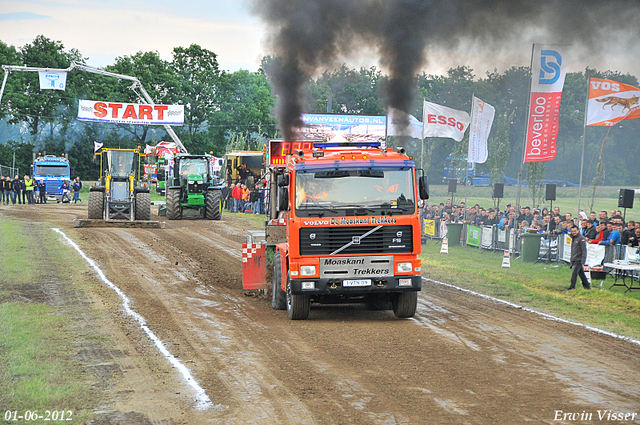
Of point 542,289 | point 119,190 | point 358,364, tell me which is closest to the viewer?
point 358,364

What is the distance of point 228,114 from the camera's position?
72000 millimetres

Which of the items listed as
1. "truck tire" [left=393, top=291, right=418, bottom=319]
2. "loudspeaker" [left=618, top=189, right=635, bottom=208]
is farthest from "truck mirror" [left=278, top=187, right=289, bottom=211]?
"loudspeaker" [left=618, top=189, right=635, bottom=208]

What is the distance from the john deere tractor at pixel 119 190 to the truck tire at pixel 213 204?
133 inches

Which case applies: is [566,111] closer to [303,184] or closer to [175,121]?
[175,121]

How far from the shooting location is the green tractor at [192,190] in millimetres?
30828

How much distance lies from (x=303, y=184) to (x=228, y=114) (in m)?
62.6

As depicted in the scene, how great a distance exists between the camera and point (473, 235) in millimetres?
26016

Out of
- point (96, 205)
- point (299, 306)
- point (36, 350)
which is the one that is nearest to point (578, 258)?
point (299, 306)

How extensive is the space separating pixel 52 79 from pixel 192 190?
47.1ft

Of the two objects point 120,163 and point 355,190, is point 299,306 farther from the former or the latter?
point 120,163

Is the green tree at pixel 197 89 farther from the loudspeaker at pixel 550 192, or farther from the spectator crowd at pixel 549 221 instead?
the loudspeaker at pixel 550 192

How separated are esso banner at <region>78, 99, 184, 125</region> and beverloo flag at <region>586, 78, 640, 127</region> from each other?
30824 mm

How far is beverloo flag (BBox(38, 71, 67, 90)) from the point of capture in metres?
38.7

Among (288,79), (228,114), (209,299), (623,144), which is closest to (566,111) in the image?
(623,144)
